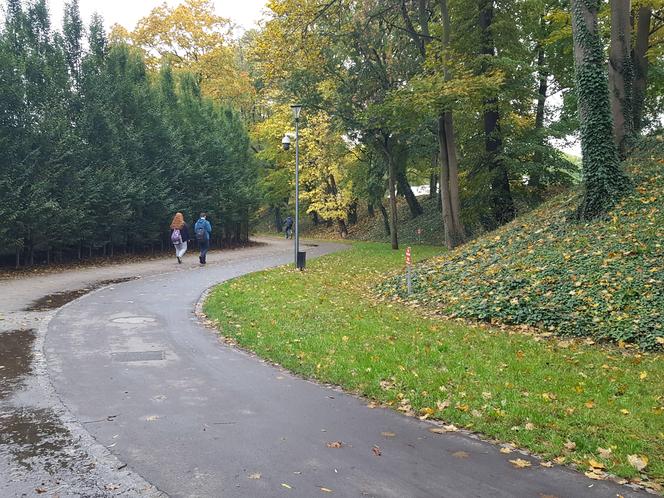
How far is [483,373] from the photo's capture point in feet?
22.1

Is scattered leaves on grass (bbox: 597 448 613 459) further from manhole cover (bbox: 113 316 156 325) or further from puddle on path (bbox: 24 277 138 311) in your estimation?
puddle on path (bbox: 24 277 138 311)

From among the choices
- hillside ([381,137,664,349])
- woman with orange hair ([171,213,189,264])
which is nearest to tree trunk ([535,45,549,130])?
hillside ([381,137,664,349])

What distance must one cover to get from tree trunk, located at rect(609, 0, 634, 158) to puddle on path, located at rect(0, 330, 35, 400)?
16031 mm

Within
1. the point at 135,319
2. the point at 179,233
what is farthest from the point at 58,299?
the point at 179,233

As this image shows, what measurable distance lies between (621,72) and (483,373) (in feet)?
45.0

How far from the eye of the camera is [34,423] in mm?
5301

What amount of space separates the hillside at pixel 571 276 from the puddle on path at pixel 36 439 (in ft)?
24.5

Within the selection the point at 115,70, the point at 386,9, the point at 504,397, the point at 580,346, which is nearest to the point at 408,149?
the point at 386,9

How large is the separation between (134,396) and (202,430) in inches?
57.2

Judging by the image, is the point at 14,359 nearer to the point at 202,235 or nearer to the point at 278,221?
the point at 202,235

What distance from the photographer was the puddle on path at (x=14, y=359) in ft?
21.5

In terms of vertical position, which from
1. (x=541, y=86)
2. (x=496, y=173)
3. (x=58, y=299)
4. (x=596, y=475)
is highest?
(x=541, y=86)

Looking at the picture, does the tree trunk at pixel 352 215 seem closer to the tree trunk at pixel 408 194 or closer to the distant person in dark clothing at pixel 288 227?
the distant person in dark clothing at pixel 288 227

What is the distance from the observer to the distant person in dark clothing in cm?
4172
